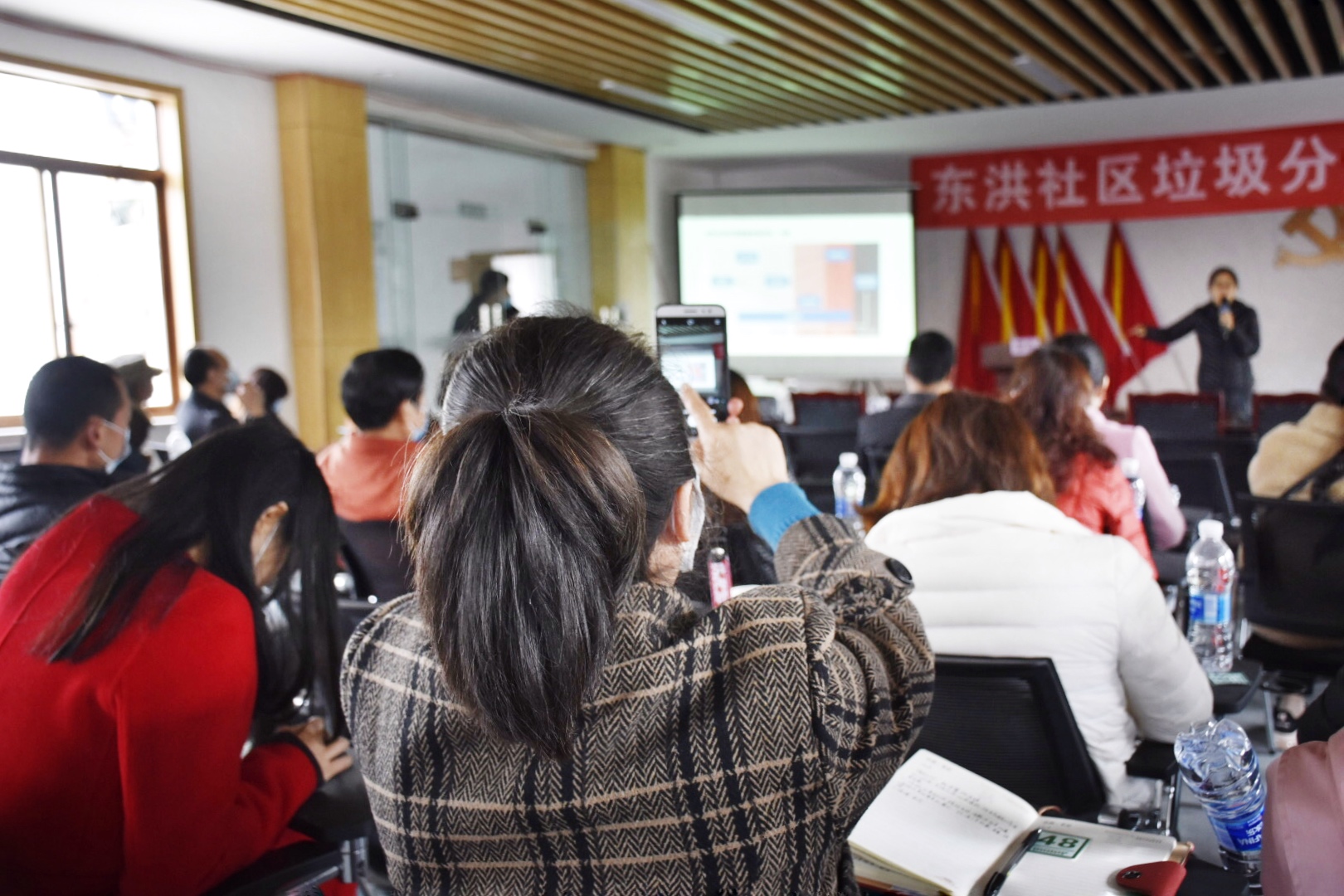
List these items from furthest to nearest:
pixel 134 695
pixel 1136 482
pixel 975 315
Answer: pixel 975 315, pixel 1136 482, pixel 134 695

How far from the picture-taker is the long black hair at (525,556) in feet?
2.57

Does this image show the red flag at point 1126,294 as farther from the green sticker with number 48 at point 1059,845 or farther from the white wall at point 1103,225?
the green sticker with number 48 at point 1059,845

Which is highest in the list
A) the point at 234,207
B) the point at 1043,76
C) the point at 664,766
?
the point at 1043,76

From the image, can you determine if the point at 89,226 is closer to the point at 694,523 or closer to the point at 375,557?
the point at 375,557

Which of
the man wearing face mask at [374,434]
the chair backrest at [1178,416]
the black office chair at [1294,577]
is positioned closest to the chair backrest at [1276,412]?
the chair backrest at [1178,416]

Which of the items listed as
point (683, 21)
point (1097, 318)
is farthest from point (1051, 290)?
point (683, 21)

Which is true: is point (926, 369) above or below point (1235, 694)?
above

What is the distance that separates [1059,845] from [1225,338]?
286 inches

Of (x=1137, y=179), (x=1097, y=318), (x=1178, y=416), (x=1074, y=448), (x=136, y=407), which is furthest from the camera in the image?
(x=1097, y=318)

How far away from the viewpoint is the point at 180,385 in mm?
5809

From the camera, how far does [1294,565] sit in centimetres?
262

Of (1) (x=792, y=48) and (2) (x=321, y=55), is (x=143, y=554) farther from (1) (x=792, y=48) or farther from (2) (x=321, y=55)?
(1) (x=792, y=48)

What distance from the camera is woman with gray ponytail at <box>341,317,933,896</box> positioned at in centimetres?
79

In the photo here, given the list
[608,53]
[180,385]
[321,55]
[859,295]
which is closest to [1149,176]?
[859,295]
